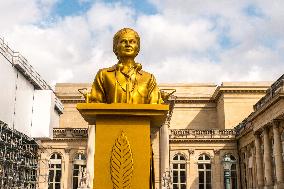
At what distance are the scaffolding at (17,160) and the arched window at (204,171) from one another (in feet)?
58.3

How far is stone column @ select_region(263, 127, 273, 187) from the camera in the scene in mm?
36594

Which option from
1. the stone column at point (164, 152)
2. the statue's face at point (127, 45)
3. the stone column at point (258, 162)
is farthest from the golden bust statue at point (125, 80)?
the stone column at point (164, 152)

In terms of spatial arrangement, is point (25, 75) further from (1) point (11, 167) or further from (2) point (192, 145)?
(2) point (192, 145)

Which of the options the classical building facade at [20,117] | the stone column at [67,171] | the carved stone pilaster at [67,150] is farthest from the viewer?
the carved stone pilaster at [67,150]

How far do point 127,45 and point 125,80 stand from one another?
0.50 m

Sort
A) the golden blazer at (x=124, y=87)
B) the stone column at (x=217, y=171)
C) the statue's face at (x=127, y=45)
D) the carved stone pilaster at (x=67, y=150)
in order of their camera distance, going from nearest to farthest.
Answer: the golden blazer at (x=124, y=87)
the statue's face at (x=127, y=45)
the carved stone pilaster at (x=67, y=150)
the stone column at (x=217, y=171)

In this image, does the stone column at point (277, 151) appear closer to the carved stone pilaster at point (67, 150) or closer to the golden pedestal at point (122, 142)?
the carved stone pilaster at point (67, 150)

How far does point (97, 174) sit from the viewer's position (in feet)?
18.6

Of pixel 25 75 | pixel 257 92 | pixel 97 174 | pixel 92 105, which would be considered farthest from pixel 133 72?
pixel 257 92

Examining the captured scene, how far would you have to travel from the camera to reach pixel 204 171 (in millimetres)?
48906

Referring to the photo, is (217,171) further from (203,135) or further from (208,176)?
(203,135)

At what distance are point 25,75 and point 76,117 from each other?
2378cm

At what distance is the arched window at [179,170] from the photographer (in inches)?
1925

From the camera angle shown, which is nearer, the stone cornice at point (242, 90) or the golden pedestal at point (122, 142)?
the golden pedestal at point (122, 142)
